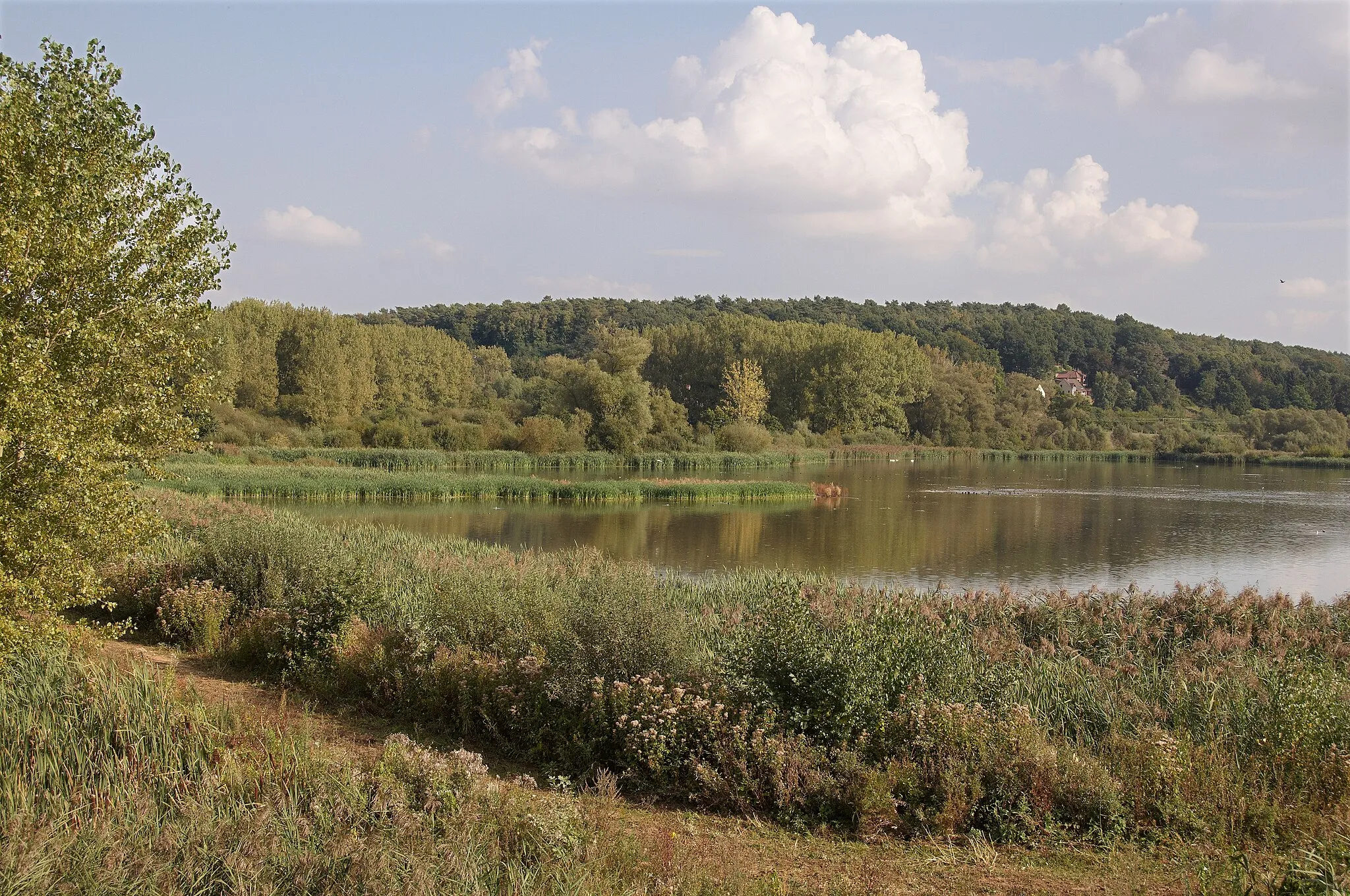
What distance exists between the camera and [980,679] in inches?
291

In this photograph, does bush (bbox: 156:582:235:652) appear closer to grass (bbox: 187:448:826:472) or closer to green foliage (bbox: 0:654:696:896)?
green foliage (bbox: 0:654:696:896)

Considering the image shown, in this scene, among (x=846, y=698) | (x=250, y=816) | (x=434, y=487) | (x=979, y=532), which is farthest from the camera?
(x=434, y=487)

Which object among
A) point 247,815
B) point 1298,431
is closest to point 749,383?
point 1298,431

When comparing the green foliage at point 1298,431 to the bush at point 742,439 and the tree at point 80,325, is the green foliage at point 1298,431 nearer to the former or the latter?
the bush at point 742,439

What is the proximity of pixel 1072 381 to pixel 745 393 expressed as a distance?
204ft

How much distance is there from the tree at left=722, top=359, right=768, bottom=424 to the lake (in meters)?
28.6

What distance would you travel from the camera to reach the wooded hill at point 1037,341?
3999 inches

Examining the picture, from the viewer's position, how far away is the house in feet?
371

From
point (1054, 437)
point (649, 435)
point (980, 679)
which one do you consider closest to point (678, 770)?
point (980, 679)

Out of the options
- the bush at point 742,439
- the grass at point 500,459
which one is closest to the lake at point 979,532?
the grass at point 500,459

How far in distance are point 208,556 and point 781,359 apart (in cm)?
6957

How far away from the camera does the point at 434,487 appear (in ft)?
113

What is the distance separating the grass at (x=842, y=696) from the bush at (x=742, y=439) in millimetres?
50193

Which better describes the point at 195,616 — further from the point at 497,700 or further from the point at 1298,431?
the point at 1298,431
